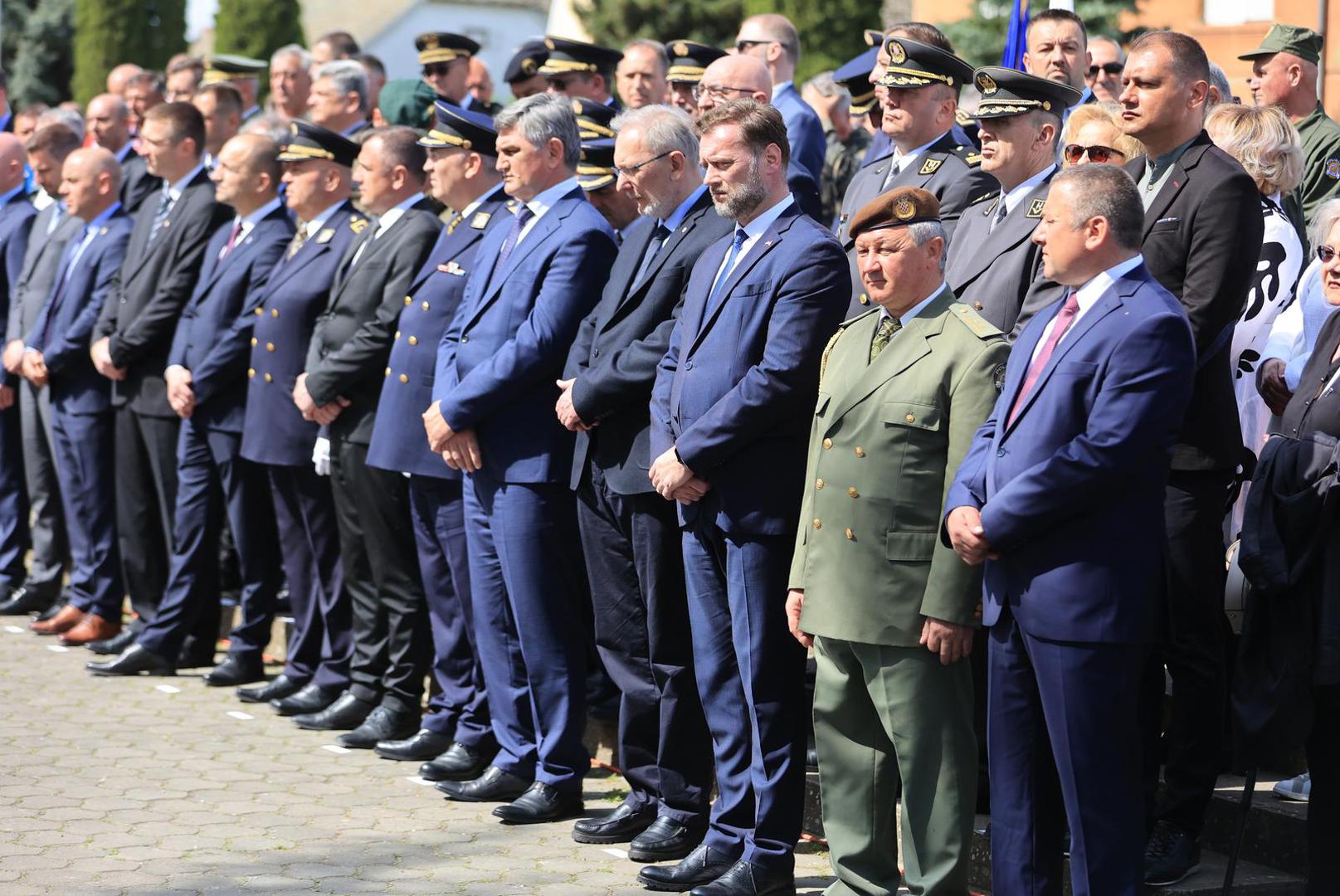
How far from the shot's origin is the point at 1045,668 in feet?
15.7

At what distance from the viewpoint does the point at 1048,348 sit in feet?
16.1

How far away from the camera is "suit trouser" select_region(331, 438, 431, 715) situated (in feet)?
25.5

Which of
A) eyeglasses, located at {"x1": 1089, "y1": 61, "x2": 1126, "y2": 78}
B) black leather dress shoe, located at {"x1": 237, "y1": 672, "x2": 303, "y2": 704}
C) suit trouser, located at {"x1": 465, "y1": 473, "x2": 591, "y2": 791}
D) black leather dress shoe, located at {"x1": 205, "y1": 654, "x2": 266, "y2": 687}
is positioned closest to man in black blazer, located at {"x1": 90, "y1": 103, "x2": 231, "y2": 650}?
black leather dress shoe, located at {"x1": 205, "y1": 654, "x2": 266, "y2": 687}

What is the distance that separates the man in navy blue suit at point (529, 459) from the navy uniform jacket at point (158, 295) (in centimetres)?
265

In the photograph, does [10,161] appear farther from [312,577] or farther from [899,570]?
[899,570]

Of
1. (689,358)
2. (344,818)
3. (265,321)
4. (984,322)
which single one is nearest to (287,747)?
(344,818)

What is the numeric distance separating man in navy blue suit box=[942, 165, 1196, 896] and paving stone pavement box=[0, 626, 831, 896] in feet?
4.63

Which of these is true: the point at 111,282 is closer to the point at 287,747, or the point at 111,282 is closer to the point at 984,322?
the point at 287,747

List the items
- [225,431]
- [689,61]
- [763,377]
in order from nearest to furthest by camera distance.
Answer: [763,377] → [225,431] → [689,61]

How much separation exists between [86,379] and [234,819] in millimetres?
3981

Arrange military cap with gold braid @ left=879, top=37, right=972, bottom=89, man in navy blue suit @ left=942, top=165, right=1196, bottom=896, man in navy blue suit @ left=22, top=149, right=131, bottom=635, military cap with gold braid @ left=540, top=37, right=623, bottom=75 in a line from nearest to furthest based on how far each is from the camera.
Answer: man in navy blue suit @ left=942, top=165, right=1196, bottom=896
military cap with gold braid @ left=879, top=37, right=972, bottom=89
military cap with gold braid @ left=540, top=37, right=623, bottom=75
man in navy blue suit @ left=22, top=149, right=131, bottom=635

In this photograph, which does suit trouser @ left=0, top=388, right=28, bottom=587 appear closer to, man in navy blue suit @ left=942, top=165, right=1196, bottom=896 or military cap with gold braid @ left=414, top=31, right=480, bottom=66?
military cap with gold braid @ left=414, top=31, right=480, bottom=66

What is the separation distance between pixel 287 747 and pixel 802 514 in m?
3.16

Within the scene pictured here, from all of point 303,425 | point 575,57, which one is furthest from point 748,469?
point 575,57
